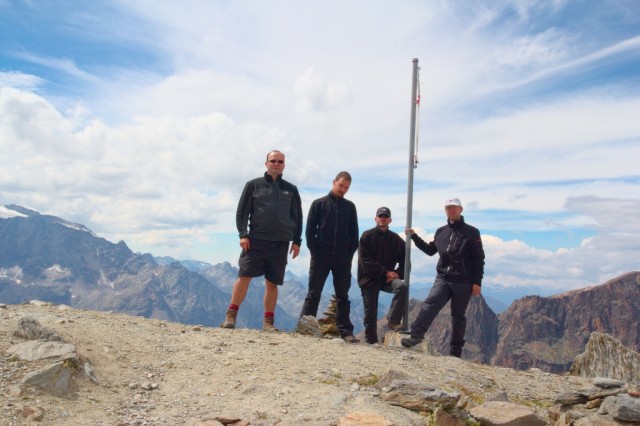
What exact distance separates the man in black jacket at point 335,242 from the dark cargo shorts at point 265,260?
82 centimetres

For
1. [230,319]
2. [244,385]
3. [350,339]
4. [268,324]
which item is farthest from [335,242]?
[244,385]

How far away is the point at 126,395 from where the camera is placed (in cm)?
722

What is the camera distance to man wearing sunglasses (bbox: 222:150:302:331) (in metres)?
11.4

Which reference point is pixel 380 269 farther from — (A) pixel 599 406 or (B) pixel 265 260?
(A) pixel 599 406

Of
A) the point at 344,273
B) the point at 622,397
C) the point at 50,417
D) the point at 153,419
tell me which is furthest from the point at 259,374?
the point at 622,397

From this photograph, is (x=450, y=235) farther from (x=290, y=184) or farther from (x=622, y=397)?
(x=622, y=397)

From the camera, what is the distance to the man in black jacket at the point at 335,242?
12.1m

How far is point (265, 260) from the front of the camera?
11539 millimetres

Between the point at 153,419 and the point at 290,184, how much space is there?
6612mm

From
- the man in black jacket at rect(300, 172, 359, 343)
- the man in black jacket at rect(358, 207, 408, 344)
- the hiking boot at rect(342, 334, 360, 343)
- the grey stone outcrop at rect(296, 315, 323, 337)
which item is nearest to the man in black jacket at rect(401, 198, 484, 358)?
the man in black jacket at rect(358, 207, 408, 344)

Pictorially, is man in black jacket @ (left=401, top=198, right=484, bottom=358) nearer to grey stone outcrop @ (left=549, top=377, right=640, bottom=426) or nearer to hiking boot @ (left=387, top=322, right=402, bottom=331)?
hiking boot @ (left=387, top=322, right=402, bottom=331)

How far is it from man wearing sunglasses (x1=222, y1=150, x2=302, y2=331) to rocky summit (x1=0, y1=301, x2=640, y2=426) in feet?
4.88

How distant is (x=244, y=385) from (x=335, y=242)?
5213 mm

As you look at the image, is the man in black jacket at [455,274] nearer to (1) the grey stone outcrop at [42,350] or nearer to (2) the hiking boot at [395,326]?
(2) the hiking boot at [395,326]
